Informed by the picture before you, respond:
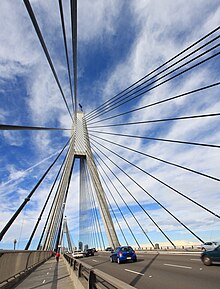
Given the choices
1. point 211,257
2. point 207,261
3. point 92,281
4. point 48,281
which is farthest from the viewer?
point 207,261

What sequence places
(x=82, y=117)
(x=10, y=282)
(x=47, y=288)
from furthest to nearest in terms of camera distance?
(x=82, y=117) → (x=10, y=282) → (x=47, y=288)

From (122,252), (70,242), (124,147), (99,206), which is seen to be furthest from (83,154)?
(70,242)

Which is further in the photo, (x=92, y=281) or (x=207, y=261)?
(x=207, y=261)

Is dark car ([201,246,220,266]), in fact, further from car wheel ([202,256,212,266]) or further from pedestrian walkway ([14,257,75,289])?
pedestrian walkway ([14,257,75,289])

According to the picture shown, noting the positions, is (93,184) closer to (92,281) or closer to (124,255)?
(124,255)

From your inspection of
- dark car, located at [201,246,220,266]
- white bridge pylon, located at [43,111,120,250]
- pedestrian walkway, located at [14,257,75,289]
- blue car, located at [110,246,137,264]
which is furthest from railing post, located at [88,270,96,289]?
white bridge pylon, located at [43,111,120,250]

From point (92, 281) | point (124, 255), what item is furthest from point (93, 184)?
point (92, 281)

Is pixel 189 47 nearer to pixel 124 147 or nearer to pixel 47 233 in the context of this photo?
pixel 124 147

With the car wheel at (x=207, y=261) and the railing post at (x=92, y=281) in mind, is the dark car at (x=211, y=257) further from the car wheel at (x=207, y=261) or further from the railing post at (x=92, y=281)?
the railing post at (x=92, y=281)

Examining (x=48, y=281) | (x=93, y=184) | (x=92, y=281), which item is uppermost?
(x=93, y=184)

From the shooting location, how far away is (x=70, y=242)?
100 metres

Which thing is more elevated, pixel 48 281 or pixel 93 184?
pixel 93 184

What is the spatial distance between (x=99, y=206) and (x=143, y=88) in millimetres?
19511

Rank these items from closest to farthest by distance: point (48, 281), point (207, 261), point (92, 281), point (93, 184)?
point (92, 281), point (48, 281), point (207, 261), point (93, 184)
